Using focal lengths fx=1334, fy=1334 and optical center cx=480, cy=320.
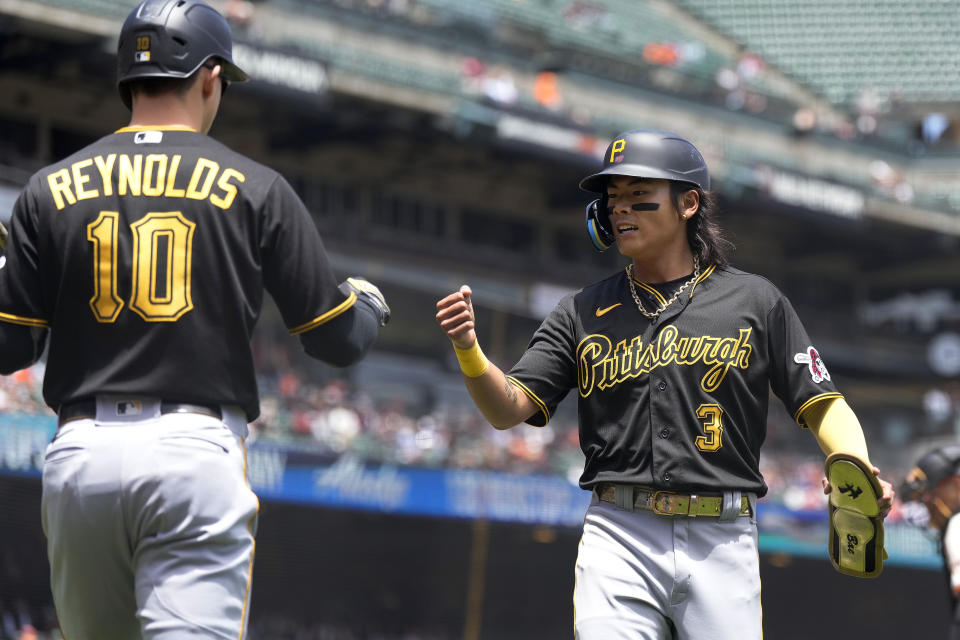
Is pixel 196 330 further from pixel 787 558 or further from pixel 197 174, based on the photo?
pixel 787 558

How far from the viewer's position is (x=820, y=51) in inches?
1145

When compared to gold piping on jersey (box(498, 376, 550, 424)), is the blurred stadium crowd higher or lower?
higher

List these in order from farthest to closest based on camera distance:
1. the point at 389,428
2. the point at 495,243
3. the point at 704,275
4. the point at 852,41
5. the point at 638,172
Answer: the point at 852,41, the point at 495,243, the point at 389,428, the point at 704,275, the point at 638,172

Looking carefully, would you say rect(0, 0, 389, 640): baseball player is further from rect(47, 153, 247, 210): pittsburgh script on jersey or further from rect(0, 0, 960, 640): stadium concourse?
rect(0, 0, 960, 640): stadium concourse

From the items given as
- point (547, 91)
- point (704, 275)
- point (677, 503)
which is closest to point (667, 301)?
point (704, 275)

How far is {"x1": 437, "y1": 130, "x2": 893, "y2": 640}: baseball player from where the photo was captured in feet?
11.3

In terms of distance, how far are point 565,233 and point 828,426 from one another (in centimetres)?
2028

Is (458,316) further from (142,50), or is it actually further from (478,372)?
(142,50)

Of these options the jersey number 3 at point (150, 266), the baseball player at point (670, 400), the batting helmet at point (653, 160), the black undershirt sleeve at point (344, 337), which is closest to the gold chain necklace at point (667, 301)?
the baseball player at point (670, 400)

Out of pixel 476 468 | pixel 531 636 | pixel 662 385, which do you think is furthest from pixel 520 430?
pixel 662 385

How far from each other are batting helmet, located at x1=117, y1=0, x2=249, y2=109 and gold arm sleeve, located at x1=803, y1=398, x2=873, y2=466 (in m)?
1.85

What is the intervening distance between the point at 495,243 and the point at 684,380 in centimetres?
1906

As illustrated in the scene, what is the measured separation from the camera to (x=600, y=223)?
155 inches

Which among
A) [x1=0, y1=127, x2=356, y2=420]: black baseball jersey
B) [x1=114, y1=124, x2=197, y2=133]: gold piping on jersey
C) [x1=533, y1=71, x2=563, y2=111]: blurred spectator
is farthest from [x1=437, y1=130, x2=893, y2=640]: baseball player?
[x1=533, y1=71, x2=563, y2=111]: blurred spectator
